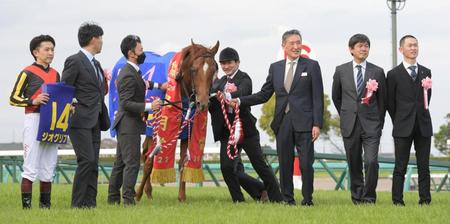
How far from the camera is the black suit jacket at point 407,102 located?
33.7ft

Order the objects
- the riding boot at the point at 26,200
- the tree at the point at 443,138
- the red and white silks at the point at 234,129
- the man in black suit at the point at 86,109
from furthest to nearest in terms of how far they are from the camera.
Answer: the tree at the point at 443,138 < the red and white silks at the point at 234,129 < the riding boot at the point at 26,200 < the man in black suit at the point at 86,109

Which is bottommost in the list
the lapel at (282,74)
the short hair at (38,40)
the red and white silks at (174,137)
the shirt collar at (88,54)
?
the red and white silks at (174,137)

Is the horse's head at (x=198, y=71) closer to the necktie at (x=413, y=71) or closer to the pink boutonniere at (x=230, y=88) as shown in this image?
the pink boutonniere at (x=230, y=88)

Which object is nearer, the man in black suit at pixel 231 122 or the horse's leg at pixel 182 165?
the man in black suit at pixel 231 122

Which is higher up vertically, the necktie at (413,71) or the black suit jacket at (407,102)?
the necktie at (413,71)

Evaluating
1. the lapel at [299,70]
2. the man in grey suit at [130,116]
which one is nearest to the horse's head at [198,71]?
the man in grey suit at [130,116]

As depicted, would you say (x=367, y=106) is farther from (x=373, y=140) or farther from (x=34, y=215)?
(x=34, y=215)

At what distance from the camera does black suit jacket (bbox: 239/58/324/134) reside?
1012 cm

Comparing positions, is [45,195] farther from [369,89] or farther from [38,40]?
[369,89]

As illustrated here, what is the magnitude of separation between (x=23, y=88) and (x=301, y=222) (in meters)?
3.61

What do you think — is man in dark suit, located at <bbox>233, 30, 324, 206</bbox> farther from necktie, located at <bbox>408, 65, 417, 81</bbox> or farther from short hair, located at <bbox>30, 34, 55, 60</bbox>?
short hair, located at <bbox>30, 34, 55, 60</bbox>

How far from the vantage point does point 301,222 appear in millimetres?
7859

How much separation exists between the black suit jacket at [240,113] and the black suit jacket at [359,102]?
1.17 metres

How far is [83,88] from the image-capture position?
9.52 m
